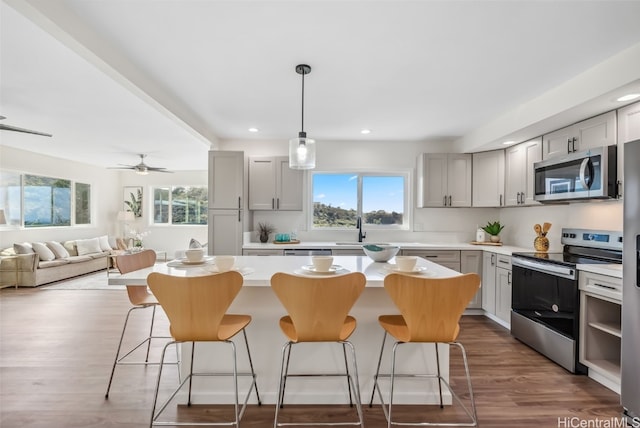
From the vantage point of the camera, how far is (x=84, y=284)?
5.71 metres

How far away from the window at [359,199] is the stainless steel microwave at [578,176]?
6.20ft

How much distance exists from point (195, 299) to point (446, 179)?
391cm

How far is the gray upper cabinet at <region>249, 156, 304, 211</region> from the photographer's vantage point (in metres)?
4.52

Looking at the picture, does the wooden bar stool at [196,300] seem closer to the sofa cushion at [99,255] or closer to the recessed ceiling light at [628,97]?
the recessed ceiling light at [628,97]

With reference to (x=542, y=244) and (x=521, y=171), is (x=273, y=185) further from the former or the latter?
(x=542, y=244)

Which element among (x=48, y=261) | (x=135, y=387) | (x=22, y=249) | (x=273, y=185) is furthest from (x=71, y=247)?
(x=135, y=387)

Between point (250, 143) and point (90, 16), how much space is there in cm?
295

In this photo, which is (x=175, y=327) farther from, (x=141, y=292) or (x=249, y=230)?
(x=249, y=230)

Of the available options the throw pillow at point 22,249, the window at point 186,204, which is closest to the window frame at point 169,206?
the window at point 186,204

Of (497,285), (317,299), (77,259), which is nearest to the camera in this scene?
(317,299)

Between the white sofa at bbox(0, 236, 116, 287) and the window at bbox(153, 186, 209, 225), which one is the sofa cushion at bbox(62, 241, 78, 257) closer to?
the white sofa at bbox(0, 236, 116, 287)

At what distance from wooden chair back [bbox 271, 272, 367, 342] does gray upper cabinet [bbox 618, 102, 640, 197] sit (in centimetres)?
235

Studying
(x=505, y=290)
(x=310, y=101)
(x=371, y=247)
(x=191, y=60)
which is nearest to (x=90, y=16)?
(x=191, y=60)

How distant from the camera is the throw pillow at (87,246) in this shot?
671cm
